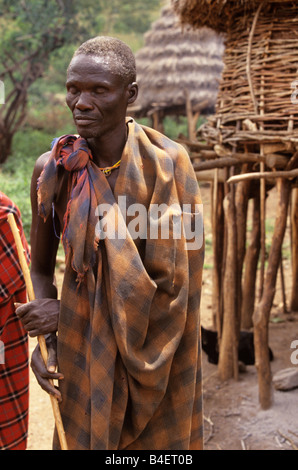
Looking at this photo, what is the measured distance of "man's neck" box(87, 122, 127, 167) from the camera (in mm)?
1718

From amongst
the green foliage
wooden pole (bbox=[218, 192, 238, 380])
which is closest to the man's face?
wooden pole (bbox=[218, 192, 238, 380])

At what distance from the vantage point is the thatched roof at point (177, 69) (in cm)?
1245

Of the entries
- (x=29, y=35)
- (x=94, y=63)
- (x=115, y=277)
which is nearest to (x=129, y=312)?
(x=115, y=277)

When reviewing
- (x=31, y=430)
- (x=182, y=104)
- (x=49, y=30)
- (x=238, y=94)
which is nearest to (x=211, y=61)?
(x=182, y=104)

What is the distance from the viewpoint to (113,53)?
1.62 m

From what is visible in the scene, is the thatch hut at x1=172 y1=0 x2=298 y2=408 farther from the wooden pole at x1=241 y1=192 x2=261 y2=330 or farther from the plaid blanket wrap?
the plaid blanket wrap

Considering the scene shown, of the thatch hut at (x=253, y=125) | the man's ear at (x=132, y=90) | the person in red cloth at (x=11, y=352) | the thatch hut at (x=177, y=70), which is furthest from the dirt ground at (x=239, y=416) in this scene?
the thatch hut at (x=177, y=70)

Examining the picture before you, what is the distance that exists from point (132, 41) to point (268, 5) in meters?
19.5

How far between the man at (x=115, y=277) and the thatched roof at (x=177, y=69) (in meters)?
10.9

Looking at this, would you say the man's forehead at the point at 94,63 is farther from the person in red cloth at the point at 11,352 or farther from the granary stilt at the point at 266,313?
the granary stilt at the point at 266,313

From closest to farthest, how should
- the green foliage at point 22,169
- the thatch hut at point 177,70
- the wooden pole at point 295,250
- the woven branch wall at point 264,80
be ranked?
the woven branch wall at point 264,80 → the wooden pole at point 295,250 → the green foliage at point 22,169 → the thatch hut at point 177,70

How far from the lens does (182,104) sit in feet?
41.9

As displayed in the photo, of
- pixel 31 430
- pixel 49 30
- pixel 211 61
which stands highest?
pixel 49 30

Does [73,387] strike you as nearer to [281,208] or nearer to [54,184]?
[54,184]
